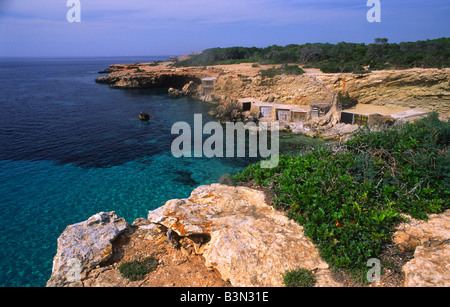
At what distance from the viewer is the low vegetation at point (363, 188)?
4.93 m

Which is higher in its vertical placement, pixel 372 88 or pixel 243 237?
pixel 372 88

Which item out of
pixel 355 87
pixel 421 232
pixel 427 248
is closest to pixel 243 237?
pixel 427 248

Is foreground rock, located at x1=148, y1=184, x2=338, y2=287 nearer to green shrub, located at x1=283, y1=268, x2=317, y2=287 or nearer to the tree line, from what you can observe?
green shrub, located at x1=283, y1=268, x2=317, y2=287

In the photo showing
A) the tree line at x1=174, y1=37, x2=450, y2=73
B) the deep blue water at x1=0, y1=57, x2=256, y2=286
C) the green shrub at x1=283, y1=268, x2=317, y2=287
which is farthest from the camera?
the tree line at x1=174, y1=37, x2=450, y2=73

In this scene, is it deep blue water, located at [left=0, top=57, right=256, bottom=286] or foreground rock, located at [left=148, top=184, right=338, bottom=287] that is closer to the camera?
foreground rock, located at [left=148, top=184, right=338, bottom=287]

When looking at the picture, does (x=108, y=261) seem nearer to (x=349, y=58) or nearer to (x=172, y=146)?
(x=172, y=146)

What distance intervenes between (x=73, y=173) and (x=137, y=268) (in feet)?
39.5

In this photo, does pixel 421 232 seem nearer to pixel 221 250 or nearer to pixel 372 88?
pixel 221 250

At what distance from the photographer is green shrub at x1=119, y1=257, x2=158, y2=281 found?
16.6 feet

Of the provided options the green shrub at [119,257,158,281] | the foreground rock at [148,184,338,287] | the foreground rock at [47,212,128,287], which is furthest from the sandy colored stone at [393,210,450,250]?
the foreground rock at [47,212,128,287]

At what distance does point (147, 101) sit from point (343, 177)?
3579 centimetres

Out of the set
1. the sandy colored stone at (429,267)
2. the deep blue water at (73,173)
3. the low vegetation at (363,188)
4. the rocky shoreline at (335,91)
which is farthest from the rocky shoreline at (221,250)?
the rocky shoreline at (335,91)

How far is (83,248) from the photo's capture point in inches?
219

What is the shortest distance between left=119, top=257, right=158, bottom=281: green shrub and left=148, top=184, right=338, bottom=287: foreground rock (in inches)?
32.7
